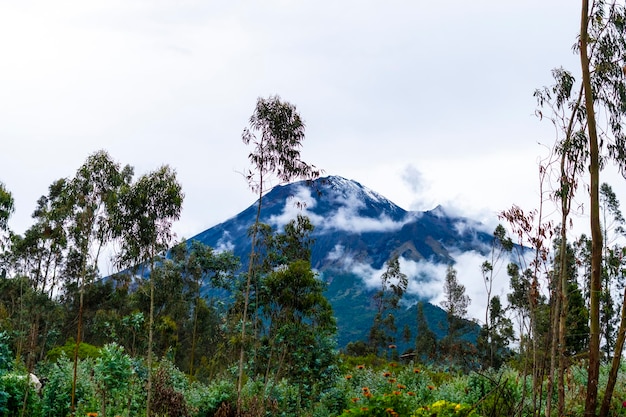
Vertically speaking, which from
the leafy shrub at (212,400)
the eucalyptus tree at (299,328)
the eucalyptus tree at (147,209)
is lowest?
the leafy shrub at (212,400)

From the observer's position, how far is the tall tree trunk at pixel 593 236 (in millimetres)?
7934

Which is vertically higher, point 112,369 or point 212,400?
point 112,369

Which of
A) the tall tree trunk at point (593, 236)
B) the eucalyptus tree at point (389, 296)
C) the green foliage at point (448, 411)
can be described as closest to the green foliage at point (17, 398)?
the green foliage at point (448, 411)

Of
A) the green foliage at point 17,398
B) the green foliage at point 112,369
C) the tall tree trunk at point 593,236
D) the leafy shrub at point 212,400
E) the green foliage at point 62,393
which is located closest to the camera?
the tall tree trunk at point 593,236

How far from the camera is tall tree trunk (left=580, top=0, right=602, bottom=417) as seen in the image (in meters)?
7.93

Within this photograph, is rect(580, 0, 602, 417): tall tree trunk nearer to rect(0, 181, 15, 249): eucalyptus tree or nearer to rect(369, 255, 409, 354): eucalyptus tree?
rect(0, 181, 15, 249): eucalyptus tree

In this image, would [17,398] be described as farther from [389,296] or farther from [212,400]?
[389,296]

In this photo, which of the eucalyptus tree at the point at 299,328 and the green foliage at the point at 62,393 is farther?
the eucalyptus tree at the point at 299,328

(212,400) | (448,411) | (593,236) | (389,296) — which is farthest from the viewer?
(389,296)

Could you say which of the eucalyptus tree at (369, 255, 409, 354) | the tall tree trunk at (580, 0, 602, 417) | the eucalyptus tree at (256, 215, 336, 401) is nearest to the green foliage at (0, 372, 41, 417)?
the eucalyptus tree at (256, 215, 336, 401)

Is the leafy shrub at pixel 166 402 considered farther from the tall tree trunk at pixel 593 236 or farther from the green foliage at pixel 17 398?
the tall tree trunk at pixel 593 236

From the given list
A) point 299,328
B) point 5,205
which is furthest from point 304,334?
→ point 5,205

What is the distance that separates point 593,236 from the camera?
8328mm

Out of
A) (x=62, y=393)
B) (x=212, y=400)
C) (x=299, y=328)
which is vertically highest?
(x=299, y=328)
